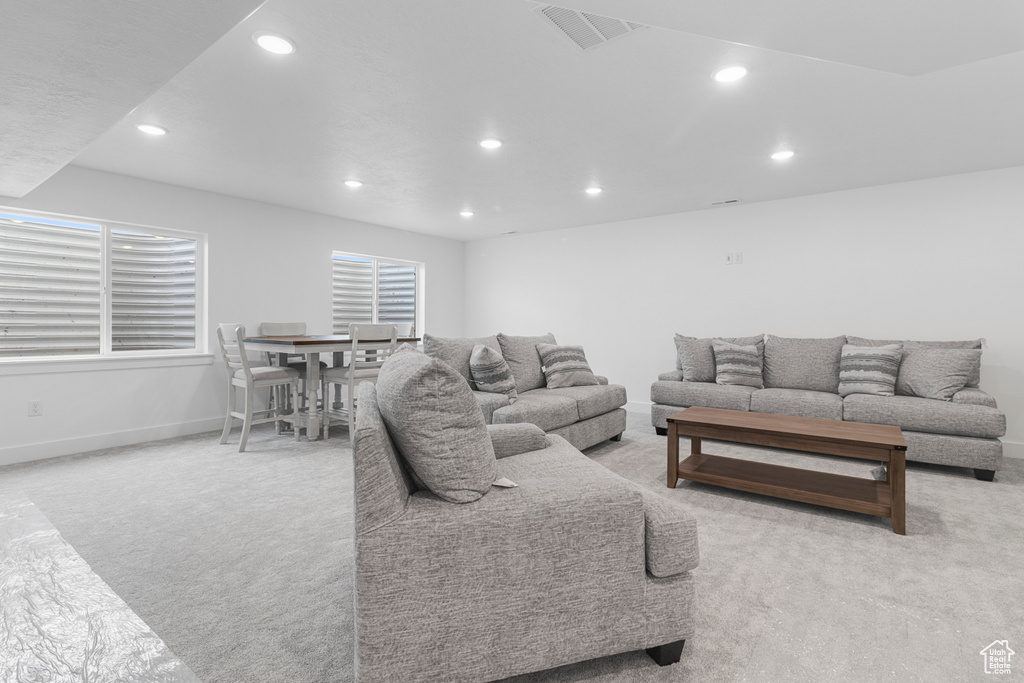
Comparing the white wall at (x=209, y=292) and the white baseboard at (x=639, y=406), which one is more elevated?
the white wall at (x=209, y=292)

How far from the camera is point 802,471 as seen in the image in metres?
3.08

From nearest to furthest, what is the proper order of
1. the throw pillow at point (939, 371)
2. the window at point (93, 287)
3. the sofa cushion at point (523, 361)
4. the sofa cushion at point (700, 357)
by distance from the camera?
the throw pillow at point (939, 371) < the window at point (93, 287) < the sofa cushion at point (523, 361) < the sofa cushion at point (700, 357)

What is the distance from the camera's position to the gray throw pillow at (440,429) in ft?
4.32

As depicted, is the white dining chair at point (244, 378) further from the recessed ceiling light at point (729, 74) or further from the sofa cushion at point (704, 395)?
the recessed ceiling light at point (729, 74)

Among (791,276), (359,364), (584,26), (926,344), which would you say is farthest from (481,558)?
(791,276)

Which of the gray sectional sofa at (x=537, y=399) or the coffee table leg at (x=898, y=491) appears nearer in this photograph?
the coffee table leg at (x=898, y=491)

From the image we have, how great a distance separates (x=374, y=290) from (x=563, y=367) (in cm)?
337

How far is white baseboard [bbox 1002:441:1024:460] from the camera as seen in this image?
3969 mm

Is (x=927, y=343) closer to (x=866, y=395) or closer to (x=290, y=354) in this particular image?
(x=866, y=395)

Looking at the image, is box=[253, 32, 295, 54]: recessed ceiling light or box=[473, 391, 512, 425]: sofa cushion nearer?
box=[253, 32, 295, 54]: recessed ceiling light

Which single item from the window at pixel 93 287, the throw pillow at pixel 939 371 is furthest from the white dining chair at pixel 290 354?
the throw pillow at pixel 939 371

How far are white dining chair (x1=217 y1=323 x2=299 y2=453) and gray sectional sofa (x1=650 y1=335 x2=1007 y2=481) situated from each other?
3.46 meters

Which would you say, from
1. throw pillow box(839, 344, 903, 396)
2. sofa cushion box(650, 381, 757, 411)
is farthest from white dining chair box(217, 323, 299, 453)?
throw pillow box(839, 344, 903, 396)

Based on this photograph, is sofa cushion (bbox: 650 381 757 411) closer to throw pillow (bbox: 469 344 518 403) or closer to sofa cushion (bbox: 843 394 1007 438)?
sofa cushion (bbox: 843 394 1007 438)
